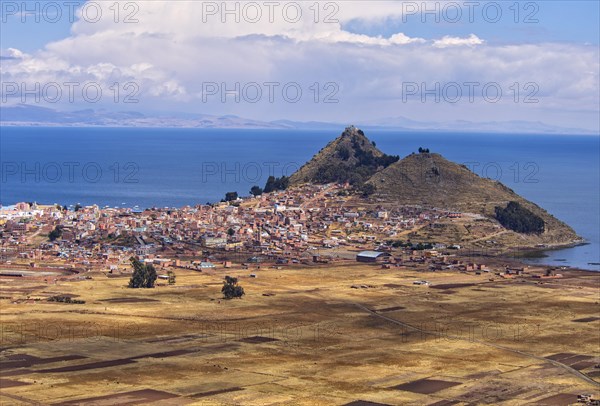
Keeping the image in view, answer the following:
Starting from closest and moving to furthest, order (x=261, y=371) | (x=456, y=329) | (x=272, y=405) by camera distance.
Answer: (x=272, y=405) < (x=261, y=371) < (x=456, y=329)

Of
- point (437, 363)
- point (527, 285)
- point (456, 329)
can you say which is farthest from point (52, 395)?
point (527, 285)

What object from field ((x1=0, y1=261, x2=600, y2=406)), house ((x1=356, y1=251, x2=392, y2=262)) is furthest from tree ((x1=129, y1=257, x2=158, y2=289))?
house ((x1=356, y1=251, x2=392, y2=262))

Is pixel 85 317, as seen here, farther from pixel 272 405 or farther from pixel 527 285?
pixel 527 285

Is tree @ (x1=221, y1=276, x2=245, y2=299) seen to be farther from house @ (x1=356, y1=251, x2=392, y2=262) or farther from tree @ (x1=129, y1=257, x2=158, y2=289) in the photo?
house @ (x1=356, y1=251, x2=392, y2=262)

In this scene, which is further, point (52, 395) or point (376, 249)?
point (376, 249)

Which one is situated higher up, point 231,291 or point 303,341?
point 231,291

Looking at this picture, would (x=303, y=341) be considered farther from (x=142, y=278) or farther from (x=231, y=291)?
(x=142, y=278)

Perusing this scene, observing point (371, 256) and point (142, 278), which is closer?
point (142, 278)

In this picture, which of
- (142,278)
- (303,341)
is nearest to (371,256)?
(142,278)
